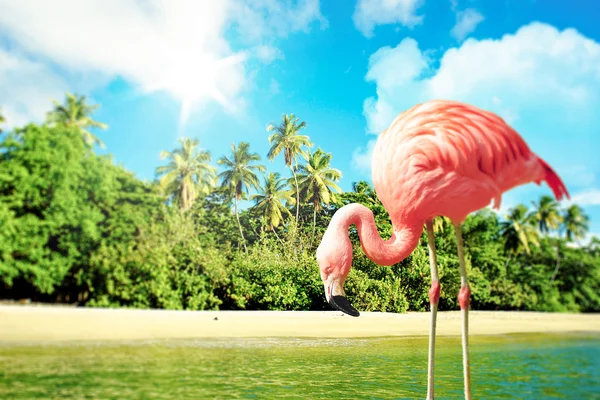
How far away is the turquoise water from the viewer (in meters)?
3.34

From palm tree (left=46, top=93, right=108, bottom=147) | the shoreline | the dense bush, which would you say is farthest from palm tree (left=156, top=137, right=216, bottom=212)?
the shoreline

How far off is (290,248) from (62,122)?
467 cm

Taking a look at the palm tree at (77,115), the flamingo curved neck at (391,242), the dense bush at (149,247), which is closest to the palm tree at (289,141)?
the dense bush at (149,247)

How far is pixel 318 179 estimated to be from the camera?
8695 mm

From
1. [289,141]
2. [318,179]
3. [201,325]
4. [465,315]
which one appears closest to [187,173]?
[289,141]

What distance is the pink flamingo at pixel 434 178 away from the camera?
2.76m

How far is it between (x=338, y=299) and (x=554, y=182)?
5.07ft

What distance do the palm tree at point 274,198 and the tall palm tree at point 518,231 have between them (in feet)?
19.3

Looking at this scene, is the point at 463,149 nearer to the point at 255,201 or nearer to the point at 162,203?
the point at 255,201

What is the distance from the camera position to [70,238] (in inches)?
319

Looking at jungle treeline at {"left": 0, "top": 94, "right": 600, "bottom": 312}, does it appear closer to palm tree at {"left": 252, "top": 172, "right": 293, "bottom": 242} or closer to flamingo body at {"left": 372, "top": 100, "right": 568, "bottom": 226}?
palm tree at {"left": 252, "top": 172, "right": 293, "bottom": 242}

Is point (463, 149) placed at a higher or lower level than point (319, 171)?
lower

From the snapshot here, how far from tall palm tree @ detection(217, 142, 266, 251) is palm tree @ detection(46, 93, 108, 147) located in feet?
7.76

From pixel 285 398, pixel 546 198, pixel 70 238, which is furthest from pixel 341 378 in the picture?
pixel 546 198
